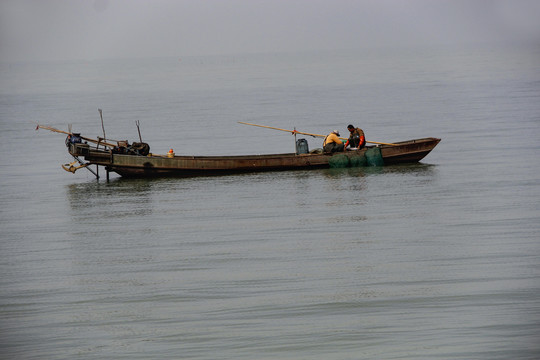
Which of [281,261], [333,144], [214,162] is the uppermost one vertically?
[333,144]

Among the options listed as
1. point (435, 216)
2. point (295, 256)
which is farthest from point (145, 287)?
point (435, 216)

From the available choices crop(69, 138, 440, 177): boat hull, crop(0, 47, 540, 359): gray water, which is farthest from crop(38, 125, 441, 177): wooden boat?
crop(0, 47, 540, 359): gray water

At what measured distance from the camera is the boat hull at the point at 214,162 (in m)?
30.3

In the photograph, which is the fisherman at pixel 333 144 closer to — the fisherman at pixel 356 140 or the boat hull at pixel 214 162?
the boat hull at pixel 214 162

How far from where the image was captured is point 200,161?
30578 millimetres

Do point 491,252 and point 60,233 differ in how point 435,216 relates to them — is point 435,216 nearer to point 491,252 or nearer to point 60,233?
point 491,252

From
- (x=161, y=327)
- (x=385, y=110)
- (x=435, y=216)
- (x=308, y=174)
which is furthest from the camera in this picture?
(x=385, y=110)

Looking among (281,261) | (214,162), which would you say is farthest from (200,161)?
(281,261)

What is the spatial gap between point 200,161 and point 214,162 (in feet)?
1.67

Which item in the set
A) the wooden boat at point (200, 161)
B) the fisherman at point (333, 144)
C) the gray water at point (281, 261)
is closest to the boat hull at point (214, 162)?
the wooden boat at point (200, 161)

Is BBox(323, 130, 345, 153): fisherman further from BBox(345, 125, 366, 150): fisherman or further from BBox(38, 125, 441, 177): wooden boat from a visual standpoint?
BBox(345, 125, 366, 150): fisherman

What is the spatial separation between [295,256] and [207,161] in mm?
12414

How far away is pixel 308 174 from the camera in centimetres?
3044

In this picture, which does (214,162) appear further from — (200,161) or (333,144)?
(333,144)
